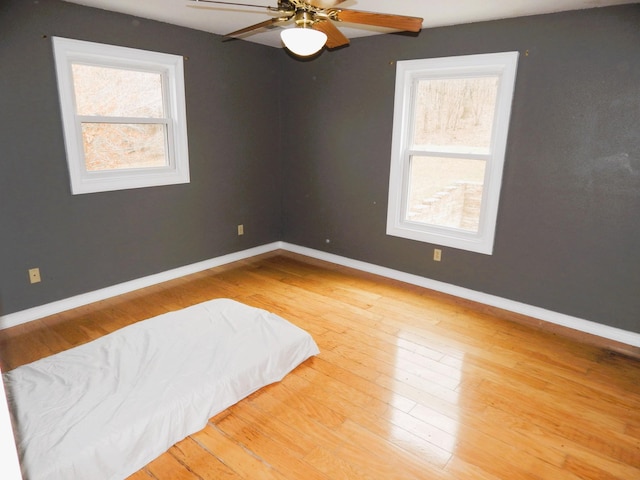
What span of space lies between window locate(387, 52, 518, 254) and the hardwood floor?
78cm

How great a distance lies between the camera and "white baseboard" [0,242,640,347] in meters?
3.10

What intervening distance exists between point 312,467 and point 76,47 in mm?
3388

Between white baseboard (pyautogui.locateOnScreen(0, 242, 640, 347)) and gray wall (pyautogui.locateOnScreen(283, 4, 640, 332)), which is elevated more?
gray wall (pyautogui.locateOnScreen(283, 4, 640, 332))

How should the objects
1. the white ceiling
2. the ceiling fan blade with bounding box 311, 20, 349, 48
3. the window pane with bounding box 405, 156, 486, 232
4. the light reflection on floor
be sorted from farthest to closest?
the window pane with bounding box 405, 156, 486, 232 → the white ceiling → the ceiling fan blade with bounding box 311, 20, 349, 48 → the light reflection on floor

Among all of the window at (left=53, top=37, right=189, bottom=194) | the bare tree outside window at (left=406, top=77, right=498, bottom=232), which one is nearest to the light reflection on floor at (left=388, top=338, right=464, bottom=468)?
the bare tree outside window at (left=406, top=77, right=498, bottom=232)

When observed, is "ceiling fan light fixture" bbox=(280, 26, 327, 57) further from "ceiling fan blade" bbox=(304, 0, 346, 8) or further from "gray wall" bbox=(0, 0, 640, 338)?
"gray wall" bbox=(0, 0, 640, 338)

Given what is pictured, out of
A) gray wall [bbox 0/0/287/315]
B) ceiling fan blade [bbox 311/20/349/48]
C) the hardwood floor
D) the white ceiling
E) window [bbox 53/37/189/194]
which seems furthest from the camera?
window [bbox 53/37/189/194]

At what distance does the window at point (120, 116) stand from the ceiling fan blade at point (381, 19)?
2.20 metres

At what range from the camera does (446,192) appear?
3891 millimetres

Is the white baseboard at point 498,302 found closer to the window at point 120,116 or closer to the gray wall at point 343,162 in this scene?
the gray wall at point 343,162

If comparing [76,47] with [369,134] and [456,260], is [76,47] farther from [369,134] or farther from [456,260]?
[456,260]

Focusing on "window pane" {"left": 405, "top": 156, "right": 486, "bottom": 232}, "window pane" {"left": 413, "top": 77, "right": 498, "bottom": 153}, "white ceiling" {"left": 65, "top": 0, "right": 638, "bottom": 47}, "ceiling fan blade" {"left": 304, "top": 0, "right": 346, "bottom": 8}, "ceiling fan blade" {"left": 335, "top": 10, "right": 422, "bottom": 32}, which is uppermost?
"white ceiling" {"left": 65, "top": 0, "right": 638, "bottom": 47}

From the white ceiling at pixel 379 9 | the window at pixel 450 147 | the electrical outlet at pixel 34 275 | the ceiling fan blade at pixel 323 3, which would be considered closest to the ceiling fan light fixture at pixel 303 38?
the ceiling fan blade at pixel 323 3

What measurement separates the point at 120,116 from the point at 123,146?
26 centimetres
